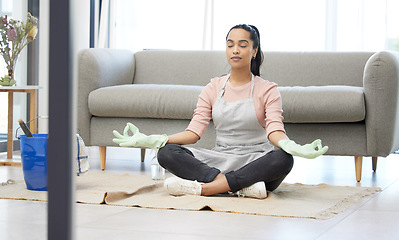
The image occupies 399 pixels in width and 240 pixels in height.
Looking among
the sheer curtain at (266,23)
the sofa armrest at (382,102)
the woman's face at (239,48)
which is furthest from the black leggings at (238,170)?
the sheer curtain at (266,23)

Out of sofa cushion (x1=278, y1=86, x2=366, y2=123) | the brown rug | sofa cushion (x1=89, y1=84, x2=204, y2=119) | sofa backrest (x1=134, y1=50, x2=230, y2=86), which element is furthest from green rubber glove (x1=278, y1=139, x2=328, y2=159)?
sofa backrest (x1=134, y1=50, x2=230, y2=86)

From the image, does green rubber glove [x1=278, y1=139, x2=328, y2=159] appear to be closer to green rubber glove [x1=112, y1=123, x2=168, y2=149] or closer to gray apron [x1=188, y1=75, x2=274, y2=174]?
gray apron [x1=188, y1=75, x2=274, y2=174]

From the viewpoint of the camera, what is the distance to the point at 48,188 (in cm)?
38

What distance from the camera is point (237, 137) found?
2266 mm

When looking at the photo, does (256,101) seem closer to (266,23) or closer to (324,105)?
(324,105)

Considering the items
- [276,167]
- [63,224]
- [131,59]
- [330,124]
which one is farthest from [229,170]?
[63,224]

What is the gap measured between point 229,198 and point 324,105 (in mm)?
801

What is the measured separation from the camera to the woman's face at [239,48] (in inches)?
89.0

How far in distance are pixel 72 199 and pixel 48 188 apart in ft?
0.06

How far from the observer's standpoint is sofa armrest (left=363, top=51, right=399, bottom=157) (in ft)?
8.58

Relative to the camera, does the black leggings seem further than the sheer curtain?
No

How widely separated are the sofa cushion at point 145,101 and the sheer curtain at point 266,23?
174 cm

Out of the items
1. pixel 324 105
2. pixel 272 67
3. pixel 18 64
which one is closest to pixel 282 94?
pixel 324 105

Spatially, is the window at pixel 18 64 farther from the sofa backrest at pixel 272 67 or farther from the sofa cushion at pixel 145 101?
the sofa backrest at pixel 272 67
